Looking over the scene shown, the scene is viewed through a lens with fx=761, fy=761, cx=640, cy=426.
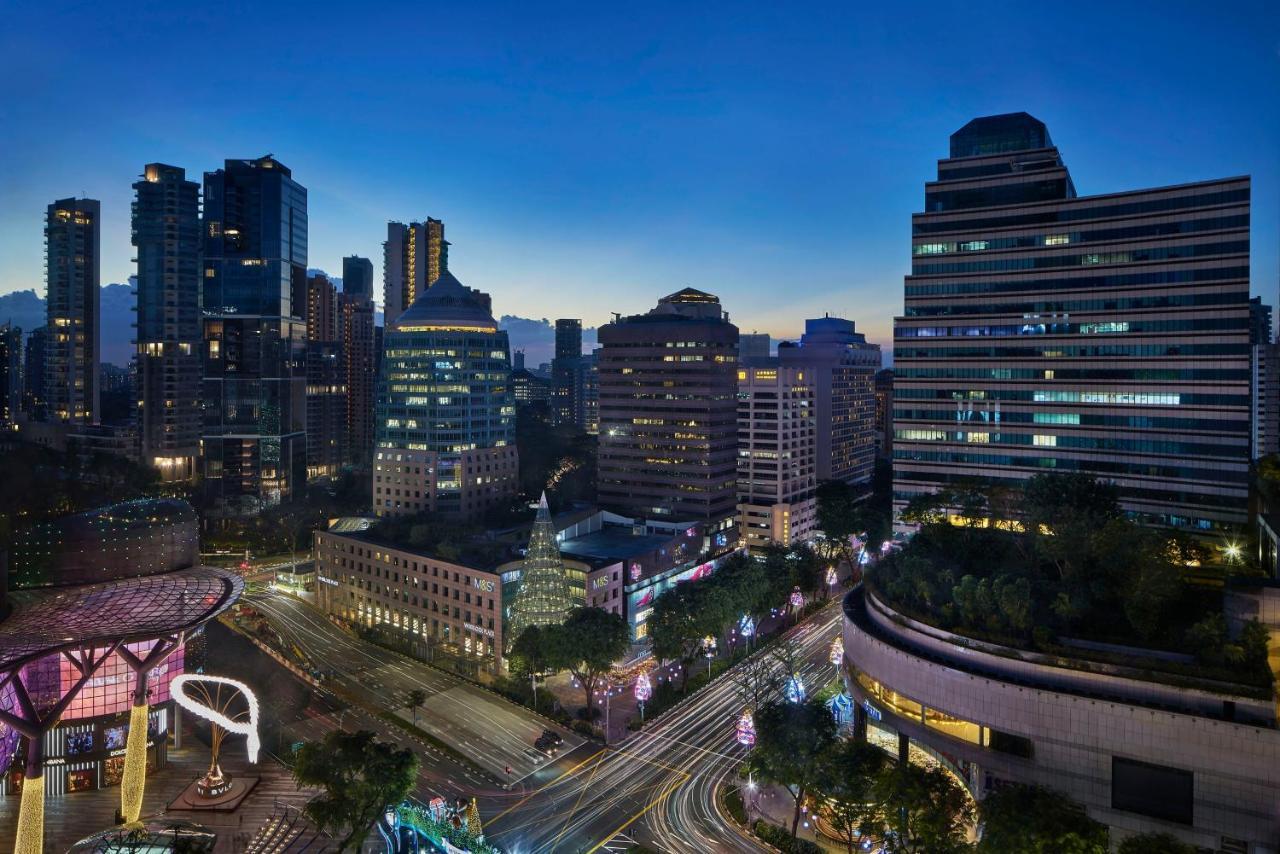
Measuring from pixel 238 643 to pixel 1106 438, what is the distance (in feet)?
295

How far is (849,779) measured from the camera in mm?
38312

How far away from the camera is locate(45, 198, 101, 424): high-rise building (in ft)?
514

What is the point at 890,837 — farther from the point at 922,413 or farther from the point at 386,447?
the point at 386,447

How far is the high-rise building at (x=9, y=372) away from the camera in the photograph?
6831 inches

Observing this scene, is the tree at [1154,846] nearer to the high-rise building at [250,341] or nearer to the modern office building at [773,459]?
the modern office building at [773,459]

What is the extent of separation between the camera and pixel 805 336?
180 m

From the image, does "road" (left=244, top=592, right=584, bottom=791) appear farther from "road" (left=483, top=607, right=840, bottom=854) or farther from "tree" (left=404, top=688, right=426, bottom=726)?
"road" (left=483, top=607, right=840, bottom=854)

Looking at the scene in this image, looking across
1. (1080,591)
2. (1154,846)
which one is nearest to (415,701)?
(1080,591)

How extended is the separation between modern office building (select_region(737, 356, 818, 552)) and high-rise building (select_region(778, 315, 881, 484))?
16.4 m

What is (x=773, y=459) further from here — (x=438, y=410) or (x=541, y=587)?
(x=541, y=587)

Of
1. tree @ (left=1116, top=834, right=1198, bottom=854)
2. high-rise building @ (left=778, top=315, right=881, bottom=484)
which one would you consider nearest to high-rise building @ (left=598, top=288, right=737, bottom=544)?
high-rise building @ (left=778, top=315, right=881, bottom=484)

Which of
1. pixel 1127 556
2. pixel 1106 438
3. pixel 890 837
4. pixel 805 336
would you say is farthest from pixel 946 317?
pixel 805 336

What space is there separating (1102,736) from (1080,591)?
1108 cm

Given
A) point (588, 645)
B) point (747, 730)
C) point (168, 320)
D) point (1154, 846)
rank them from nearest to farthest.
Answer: point (1154, 846) → point (747, 730) → point (588, 645) → point (168, 320)
